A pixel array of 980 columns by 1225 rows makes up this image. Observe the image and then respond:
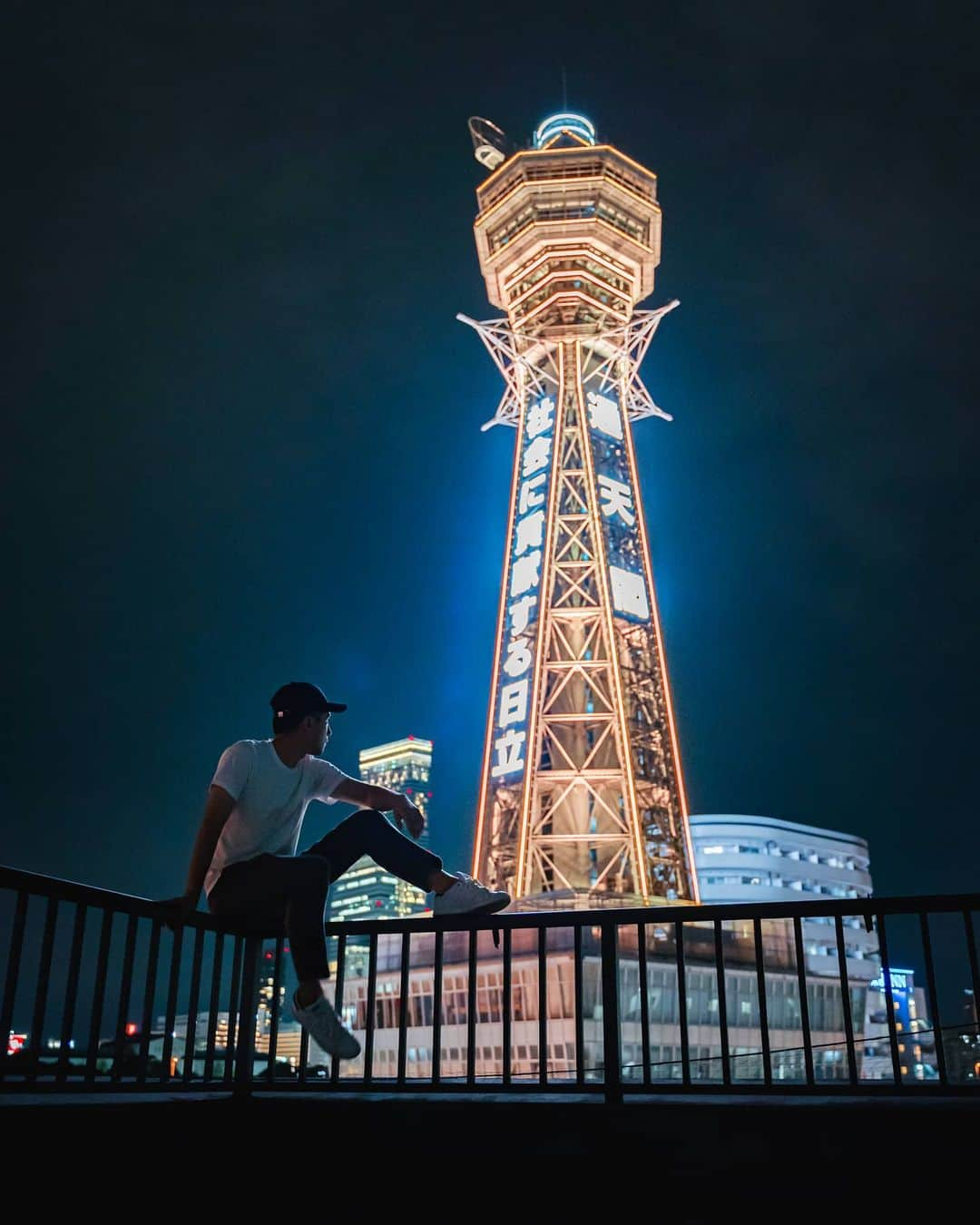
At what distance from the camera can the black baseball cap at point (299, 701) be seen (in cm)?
561

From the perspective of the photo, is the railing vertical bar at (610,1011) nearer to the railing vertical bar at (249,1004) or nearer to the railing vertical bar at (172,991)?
the railing vertical bar at (249,1004)

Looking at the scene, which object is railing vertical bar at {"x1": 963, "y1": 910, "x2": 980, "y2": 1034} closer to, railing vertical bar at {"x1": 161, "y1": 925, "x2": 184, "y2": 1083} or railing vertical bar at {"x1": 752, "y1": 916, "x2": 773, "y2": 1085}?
railing vertical bar at {"x1": 752, "y1": 916, "x2": 773, "y2": 1085}

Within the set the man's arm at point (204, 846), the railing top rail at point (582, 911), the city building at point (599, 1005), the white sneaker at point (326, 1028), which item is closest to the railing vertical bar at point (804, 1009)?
the railing top rail at point (582, 911)

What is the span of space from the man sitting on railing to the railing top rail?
0.15 m

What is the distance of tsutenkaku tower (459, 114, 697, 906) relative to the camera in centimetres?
4488

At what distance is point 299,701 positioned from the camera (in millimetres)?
5621

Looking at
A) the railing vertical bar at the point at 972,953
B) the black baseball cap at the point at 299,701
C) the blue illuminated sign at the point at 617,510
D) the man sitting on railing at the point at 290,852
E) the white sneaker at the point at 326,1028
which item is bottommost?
the white sneaker at the point at 326,1028

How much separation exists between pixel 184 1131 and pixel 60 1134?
693 mm

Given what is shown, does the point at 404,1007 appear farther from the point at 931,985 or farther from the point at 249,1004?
the point at 931,985

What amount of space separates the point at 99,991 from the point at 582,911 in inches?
94.7

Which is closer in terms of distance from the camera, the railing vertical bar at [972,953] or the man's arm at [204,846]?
the railing vertical bar at [972,953]

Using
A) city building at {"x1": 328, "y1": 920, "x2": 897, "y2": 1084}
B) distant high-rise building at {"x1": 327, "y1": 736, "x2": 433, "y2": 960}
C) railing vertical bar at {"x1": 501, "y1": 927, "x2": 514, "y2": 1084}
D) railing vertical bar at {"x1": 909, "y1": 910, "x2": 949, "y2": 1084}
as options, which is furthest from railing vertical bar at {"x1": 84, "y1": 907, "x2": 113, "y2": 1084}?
distant high-rise building at {"x1": 327, "y1": 736, "x2": 433, "y2": 960}

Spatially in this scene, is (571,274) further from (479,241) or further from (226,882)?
(226,882)

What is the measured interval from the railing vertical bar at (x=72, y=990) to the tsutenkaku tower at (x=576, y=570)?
121 feet
